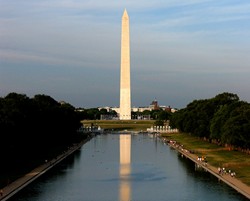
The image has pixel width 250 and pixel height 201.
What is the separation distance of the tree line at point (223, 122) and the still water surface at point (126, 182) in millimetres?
7355

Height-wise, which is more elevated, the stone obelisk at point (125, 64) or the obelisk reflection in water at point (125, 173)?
the stone obelisk at point (125, 64)

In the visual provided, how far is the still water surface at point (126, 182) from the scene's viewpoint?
32250 mm

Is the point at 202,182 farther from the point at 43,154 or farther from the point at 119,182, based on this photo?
the point at 43,154

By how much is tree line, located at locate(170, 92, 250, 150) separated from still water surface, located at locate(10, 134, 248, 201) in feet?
24.1

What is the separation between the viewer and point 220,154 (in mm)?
59625

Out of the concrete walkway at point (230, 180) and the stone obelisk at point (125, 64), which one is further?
the stone obelisk at point (125, 64)

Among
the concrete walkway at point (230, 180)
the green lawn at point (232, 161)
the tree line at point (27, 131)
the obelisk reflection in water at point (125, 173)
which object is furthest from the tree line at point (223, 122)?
the tree line at point (27, 131)

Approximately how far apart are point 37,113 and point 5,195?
34.8m

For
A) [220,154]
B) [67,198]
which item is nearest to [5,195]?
[67,198]

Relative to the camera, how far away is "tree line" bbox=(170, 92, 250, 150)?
59.0m

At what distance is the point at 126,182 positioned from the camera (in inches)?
1503

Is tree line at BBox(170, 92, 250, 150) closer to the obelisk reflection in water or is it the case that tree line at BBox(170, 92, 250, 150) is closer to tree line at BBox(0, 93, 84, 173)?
the obelisk reflection in water

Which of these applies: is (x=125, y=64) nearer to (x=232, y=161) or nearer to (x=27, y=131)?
(x=27, y=131)

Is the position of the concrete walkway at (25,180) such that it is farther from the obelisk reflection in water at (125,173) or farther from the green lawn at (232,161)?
the green lawn at (232,161)
